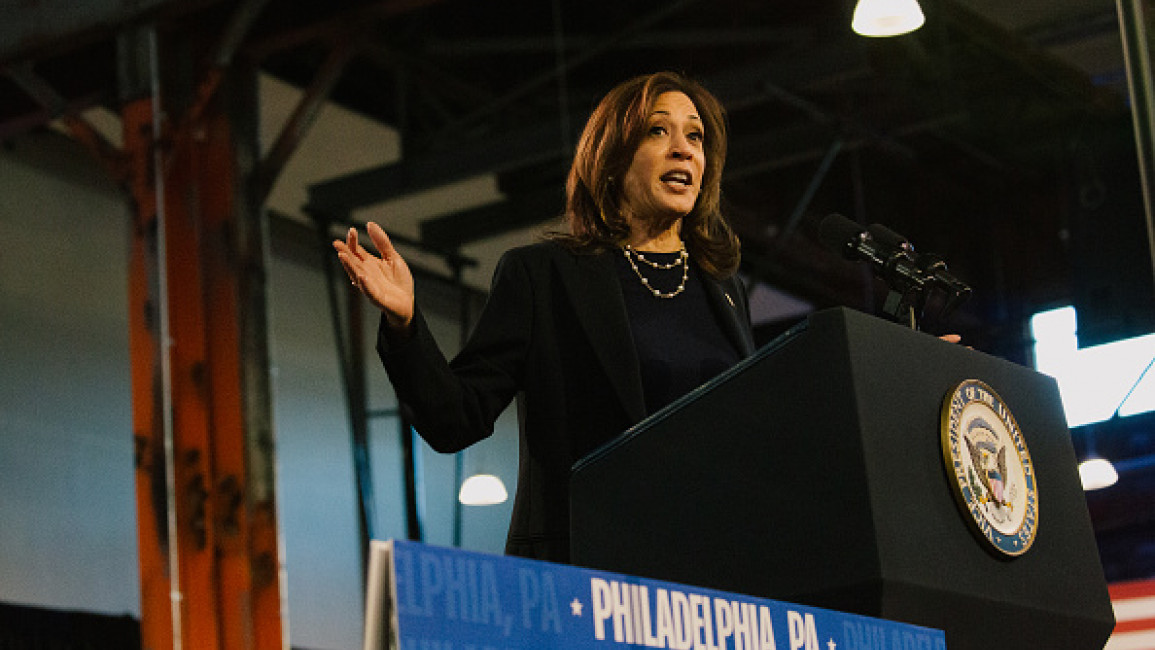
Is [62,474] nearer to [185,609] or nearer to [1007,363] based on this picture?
[185,609]

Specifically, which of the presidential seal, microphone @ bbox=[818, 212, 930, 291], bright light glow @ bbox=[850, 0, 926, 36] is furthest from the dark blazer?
bright light glow @ bbox=[850, 0, 926, 36]

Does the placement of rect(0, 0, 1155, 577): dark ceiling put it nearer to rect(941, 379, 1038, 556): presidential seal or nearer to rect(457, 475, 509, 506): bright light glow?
rect(457, 475, 509, 506): bright light glow

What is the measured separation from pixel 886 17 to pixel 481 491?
1.95 meters

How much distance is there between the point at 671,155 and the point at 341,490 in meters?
3.91

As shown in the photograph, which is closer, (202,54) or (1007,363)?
(1007,363)

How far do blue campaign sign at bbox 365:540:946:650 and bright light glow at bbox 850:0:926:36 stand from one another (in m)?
3.73

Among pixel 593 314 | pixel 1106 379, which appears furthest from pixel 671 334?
pixel 1106 379

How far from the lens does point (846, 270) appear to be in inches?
192

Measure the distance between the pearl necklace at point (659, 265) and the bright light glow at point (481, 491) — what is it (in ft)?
10.6

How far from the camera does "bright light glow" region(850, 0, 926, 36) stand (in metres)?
4.73

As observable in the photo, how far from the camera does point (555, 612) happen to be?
1.07 metres

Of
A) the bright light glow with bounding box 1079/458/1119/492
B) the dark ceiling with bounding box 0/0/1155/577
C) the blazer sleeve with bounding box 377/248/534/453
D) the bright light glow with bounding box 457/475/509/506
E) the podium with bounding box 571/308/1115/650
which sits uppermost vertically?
the dark ceiling with bounding box 0/0/1155/577

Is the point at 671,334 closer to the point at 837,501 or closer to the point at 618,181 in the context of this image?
the point at 618,181

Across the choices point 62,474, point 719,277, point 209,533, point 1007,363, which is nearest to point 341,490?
point 209,533
